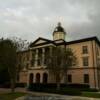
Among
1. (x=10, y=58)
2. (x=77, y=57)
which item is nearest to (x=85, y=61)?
(x=77, y=57)

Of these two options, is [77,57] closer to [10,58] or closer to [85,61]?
[85,61]

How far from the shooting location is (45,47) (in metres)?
50.1

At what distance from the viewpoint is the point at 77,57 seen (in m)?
46.0

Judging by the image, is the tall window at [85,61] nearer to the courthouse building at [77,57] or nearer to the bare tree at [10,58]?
the courthouse building at [77,57]

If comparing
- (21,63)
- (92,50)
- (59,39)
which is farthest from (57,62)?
(59,39)

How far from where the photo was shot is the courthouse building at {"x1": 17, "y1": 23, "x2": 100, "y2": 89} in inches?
1674

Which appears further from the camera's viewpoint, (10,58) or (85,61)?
(85,61)

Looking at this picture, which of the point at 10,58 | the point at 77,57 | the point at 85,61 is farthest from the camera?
the point at 77,57

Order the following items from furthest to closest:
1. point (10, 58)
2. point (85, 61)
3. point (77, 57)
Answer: point (77, 57) → point (85, 61) → point (10, 58)

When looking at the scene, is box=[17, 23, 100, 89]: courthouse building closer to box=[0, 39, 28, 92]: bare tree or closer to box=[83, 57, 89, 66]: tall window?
box=[83, 57, 89, 66]: tall window

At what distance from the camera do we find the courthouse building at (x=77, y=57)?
42531 mm

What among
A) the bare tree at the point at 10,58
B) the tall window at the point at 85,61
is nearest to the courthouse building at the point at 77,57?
the tall window at the point at 85,61

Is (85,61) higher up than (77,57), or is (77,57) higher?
(77,57)

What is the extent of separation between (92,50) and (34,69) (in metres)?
18.4
